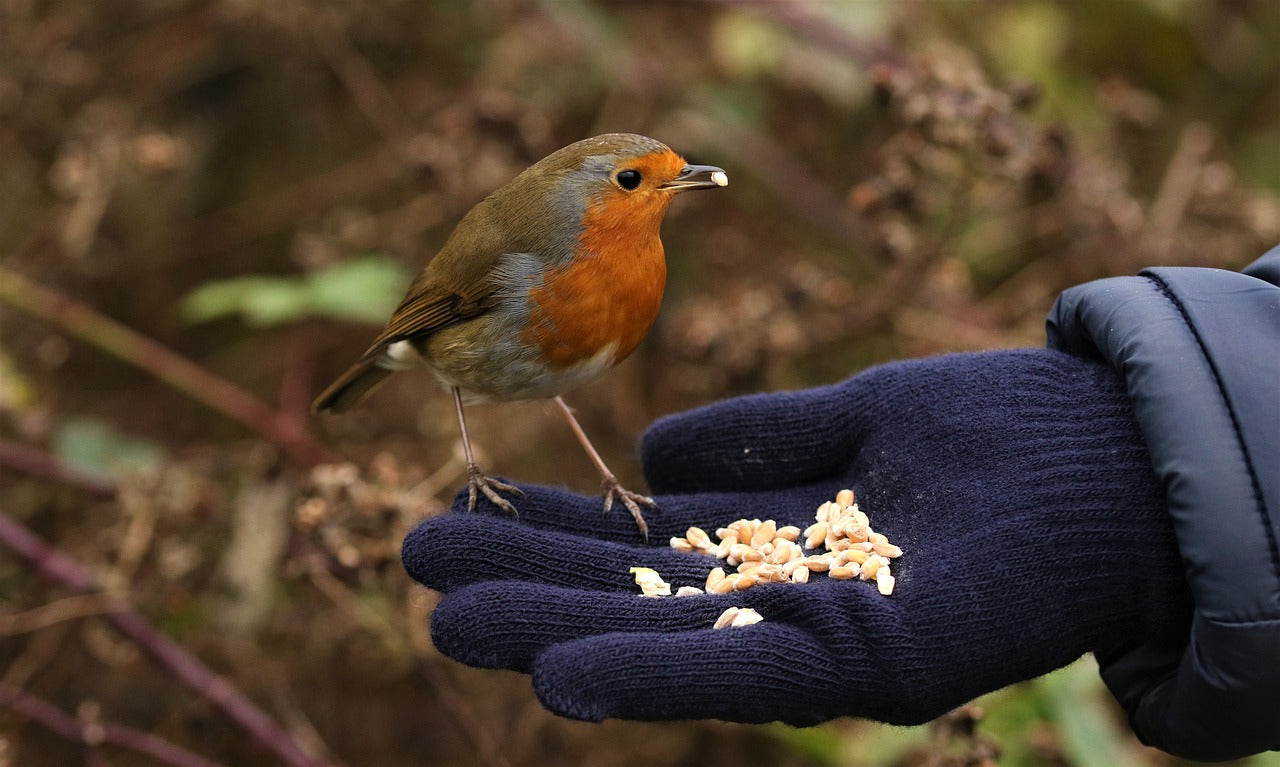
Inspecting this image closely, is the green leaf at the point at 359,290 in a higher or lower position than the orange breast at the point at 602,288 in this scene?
lower

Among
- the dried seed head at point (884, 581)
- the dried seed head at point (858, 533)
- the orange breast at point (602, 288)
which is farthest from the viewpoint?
the orange breast at point (602, 288)

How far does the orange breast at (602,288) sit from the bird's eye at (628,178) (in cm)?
3

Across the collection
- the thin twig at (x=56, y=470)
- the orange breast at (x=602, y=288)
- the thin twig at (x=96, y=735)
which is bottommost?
the thin twig at (x=96, y=735)

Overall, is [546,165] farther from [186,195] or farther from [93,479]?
[186,195]

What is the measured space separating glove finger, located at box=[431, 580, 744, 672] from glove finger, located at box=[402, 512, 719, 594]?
0.07 m

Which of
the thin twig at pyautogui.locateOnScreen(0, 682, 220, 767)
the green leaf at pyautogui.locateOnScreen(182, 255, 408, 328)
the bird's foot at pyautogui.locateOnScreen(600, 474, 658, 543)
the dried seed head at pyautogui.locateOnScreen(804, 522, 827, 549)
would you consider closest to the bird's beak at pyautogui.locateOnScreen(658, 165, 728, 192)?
the bird's foot at pyautogui.locateOnScreen(600, 474, 658, 543)

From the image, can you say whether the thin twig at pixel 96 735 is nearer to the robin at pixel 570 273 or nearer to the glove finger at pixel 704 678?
the robin at pixel 570 273

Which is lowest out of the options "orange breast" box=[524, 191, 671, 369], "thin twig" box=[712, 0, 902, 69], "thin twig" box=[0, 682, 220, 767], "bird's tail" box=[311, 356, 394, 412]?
"thin twig" box=[0, 682, 220, 767]

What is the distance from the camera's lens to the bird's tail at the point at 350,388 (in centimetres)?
341

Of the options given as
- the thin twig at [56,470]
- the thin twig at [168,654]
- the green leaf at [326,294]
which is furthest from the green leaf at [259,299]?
the thin twig at [168,654]

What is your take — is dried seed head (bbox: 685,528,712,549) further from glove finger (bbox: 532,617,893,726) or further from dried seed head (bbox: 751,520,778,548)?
glove finger (bbox: 532,617,893,726)

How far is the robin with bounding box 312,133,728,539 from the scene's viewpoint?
270cm

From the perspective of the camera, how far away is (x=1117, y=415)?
242 cm

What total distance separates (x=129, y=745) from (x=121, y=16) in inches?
124
